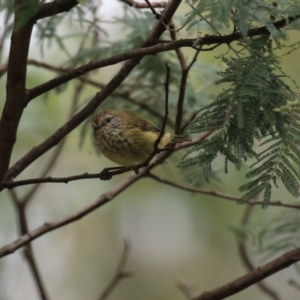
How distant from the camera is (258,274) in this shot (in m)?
1.43

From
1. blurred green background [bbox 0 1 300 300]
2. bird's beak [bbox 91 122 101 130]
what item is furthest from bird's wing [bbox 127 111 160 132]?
blurred green background [bbox 0 1 300 300]

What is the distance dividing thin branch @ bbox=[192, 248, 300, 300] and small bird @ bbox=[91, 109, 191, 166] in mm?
584

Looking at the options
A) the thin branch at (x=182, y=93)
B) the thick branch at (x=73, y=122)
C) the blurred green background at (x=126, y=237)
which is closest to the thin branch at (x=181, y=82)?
the thin branch at (x=182, y=93)

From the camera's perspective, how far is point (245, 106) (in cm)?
105

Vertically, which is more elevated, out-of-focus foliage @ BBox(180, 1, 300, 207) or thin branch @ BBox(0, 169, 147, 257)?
thin branch @ BBox(0, 169, 147, 257)

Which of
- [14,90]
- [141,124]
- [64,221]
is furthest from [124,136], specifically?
[14,90]

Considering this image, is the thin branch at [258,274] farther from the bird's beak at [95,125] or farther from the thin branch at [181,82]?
the bird's beak at [95,125]

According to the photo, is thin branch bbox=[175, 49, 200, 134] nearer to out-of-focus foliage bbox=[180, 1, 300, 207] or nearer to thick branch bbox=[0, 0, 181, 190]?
thick branch bbox=[0, 0, 181, 190]

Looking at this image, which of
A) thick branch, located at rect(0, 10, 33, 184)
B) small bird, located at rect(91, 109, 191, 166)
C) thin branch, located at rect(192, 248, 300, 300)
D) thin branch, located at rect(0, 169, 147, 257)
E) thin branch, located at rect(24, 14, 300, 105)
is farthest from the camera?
small bird, located at rect(91, 109, 191, 166)

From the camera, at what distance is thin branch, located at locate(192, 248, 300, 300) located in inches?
54.9

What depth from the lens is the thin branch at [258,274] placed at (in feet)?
4.57

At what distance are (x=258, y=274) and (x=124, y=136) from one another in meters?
0.74

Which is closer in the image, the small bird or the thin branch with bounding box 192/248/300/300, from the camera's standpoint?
the thin branch with bounding box 192/248/300/300

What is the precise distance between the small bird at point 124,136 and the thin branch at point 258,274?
584mm
